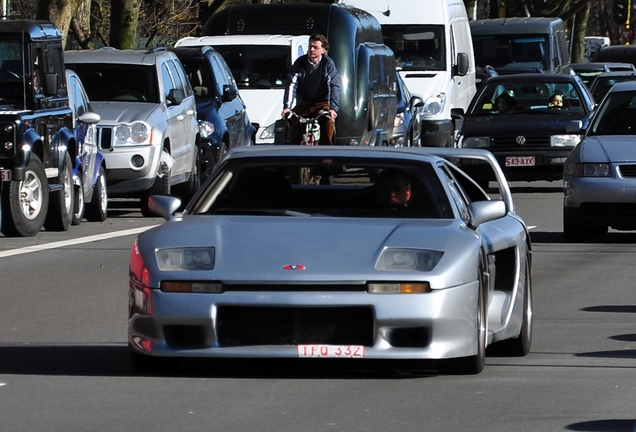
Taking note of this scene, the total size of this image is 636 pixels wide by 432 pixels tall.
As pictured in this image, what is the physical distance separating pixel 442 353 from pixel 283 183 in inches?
57.7

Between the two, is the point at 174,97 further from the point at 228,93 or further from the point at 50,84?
the point at 50,84

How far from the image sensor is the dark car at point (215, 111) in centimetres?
2208

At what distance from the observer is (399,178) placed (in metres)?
8.48

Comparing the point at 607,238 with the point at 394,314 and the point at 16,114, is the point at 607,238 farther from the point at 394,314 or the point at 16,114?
the point at 394,314

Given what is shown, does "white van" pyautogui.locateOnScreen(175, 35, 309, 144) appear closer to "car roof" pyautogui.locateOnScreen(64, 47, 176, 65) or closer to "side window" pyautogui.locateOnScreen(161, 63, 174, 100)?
"car roof" pyautogui.locateOnScreen(64, 47, 176, 65)

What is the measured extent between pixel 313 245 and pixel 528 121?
17.2 metres

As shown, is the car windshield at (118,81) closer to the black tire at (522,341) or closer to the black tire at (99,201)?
the black tire at (99,201)

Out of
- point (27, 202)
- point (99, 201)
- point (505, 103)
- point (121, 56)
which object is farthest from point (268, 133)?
point (27, 202)

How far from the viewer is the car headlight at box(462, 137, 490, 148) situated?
964 inches

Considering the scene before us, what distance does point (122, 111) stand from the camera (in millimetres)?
19578

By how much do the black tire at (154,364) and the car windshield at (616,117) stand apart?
32.2 ft

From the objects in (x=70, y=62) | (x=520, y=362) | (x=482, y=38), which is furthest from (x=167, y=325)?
(x=482, y=38)

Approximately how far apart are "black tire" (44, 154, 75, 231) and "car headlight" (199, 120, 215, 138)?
455cm

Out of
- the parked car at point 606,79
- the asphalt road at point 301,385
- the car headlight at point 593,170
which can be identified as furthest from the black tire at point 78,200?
the parked car at point 606,79
